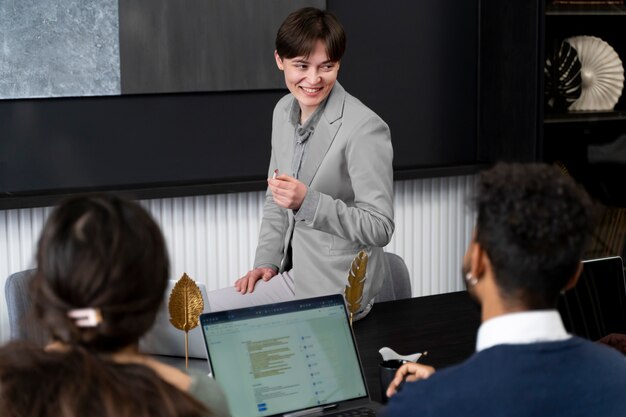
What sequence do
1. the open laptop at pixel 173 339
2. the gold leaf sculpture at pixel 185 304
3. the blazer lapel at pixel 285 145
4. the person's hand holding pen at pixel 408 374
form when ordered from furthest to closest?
the blazer lapel at pixel 285 145
the open laptop at pixel 173 339
the gold leaf sculpture at pixel 185 304
the person's hand holding pen at pixel 408 374

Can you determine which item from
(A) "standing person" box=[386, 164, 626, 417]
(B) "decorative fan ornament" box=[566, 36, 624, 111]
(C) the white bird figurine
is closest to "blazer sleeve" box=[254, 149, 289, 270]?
(C) the white bird figurine

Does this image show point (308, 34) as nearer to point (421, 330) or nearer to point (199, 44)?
point (421, 330)

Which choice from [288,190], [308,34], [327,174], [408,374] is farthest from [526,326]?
[308,34]

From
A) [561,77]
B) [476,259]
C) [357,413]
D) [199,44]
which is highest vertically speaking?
[199,44]

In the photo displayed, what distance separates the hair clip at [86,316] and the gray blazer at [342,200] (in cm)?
145

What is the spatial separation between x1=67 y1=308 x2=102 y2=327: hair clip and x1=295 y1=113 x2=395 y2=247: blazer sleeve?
145cm

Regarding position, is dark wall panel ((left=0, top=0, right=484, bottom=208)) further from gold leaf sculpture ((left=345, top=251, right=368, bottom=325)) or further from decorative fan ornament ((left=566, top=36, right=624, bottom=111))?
gold leaf sculpture ((left=345, top=251, right=368, bottom=325))

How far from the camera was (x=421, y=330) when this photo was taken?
2539 mm

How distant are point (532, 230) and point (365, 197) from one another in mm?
1332

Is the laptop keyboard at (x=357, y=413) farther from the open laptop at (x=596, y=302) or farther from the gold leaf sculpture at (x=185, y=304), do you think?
the open laptop at (x=596, y=302)

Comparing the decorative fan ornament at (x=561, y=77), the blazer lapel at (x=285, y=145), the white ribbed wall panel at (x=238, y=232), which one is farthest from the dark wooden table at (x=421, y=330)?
the decorative fan ornament at (x=561, y=77)

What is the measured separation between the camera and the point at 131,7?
3879 mm

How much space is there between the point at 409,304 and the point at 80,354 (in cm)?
167

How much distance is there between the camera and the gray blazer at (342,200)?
268cm
